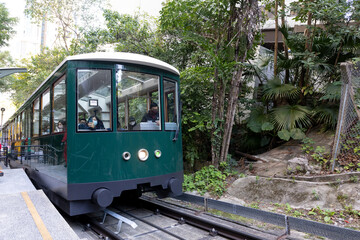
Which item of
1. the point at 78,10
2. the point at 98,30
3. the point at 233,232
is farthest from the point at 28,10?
the point at 233,232

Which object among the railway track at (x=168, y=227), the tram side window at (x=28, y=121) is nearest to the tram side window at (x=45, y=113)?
the tram side window at (x=28, y=121)

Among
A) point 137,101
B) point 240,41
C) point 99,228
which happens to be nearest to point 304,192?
point 137,101

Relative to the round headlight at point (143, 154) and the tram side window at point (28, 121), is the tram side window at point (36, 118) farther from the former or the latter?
the round headlight at point (143, 154)

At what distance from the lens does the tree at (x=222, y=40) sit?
754cm

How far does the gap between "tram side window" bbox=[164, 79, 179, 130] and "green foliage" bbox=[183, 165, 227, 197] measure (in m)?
2.27

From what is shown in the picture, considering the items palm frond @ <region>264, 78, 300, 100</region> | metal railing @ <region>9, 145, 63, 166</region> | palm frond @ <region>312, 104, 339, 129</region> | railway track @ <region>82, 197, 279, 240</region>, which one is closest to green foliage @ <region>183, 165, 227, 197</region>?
railway track @ <region>82, 197, 279, 240</region>

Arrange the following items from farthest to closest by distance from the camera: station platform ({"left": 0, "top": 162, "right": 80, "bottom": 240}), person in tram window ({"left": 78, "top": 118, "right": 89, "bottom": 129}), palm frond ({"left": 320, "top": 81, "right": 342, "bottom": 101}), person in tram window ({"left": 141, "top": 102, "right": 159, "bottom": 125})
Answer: palm frond ({"left": 320, "top": 81, "right": 342, "bottom": 101})
person in tram window ({"left": 141, "top": 102, "right": 159, "bottom": 125})
person in tram window ({"left": 78, "top": 118, "right": 89, "bottom": 129})
station platform ({"left": 0, "top": 162, "right": 80, "bottom": 240})

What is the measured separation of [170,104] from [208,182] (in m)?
A: 2.84

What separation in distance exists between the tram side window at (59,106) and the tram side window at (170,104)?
185cm

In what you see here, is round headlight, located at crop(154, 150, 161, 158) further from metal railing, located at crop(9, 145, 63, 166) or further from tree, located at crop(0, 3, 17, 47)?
tree, located at crop(0, 3, 17, 47)

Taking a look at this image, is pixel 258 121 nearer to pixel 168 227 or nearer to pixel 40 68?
pixel 168 227

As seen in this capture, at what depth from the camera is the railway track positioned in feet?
15.0

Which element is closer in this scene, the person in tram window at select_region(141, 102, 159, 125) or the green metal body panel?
the green metal body panel

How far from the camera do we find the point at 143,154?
16.5 ft
